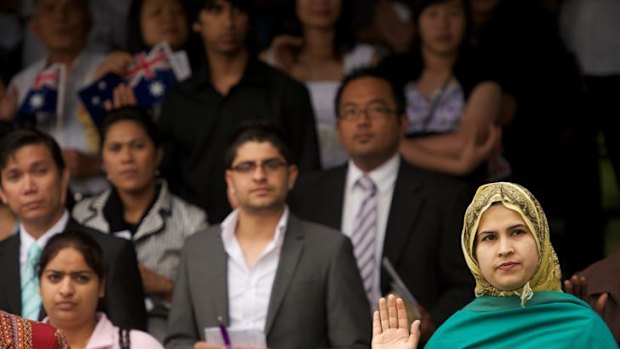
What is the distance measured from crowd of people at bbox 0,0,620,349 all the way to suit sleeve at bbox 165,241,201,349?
0.01 metres

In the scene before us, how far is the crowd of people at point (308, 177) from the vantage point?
23.7 feet

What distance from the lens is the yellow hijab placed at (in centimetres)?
621

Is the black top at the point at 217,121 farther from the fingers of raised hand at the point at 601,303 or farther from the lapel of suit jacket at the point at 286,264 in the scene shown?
the fingers of raised hand at the point at 601,303

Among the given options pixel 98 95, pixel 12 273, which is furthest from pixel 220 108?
pixel 12 273

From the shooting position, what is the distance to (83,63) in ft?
33.2

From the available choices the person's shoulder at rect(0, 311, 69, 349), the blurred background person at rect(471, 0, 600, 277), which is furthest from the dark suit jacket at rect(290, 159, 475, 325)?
the person's shoulder at rect(0, 311, 69, 349)

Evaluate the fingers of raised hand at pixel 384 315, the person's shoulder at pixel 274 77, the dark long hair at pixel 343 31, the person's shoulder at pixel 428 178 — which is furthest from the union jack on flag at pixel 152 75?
the fingers of raised hand at pixel 384 315

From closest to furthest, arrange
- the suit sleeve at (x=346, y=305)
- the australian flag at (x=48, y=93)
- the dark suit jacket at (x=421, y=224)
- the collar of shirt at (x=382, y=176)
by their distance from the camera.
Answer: the suit sleeve at (x=346, y=305) < the dark suit jacket at (x=421, y=224) < the collar of shirt at (x=382, y=176) < the australian flag at (x=48, y=93)

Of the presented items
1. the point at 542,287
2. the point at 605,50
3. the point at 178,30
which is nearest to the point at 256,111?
the point at 178,30

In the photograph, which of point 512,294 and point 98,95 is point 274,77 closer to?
point 98,95

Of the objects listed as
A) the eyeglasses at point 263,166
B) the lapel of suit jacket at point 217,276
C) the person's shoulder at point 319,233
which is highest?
the eyeglasses at point 263,166

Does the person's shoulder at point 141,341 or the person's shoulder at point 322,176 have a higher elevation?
the person's shoulder at point 322,176

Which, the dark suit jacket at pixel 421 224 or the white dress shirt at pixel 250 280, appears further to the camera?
the dark suit jacket at pixel 421 224

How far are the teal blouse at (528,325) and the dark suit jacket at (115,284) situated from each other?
1.91 metres
